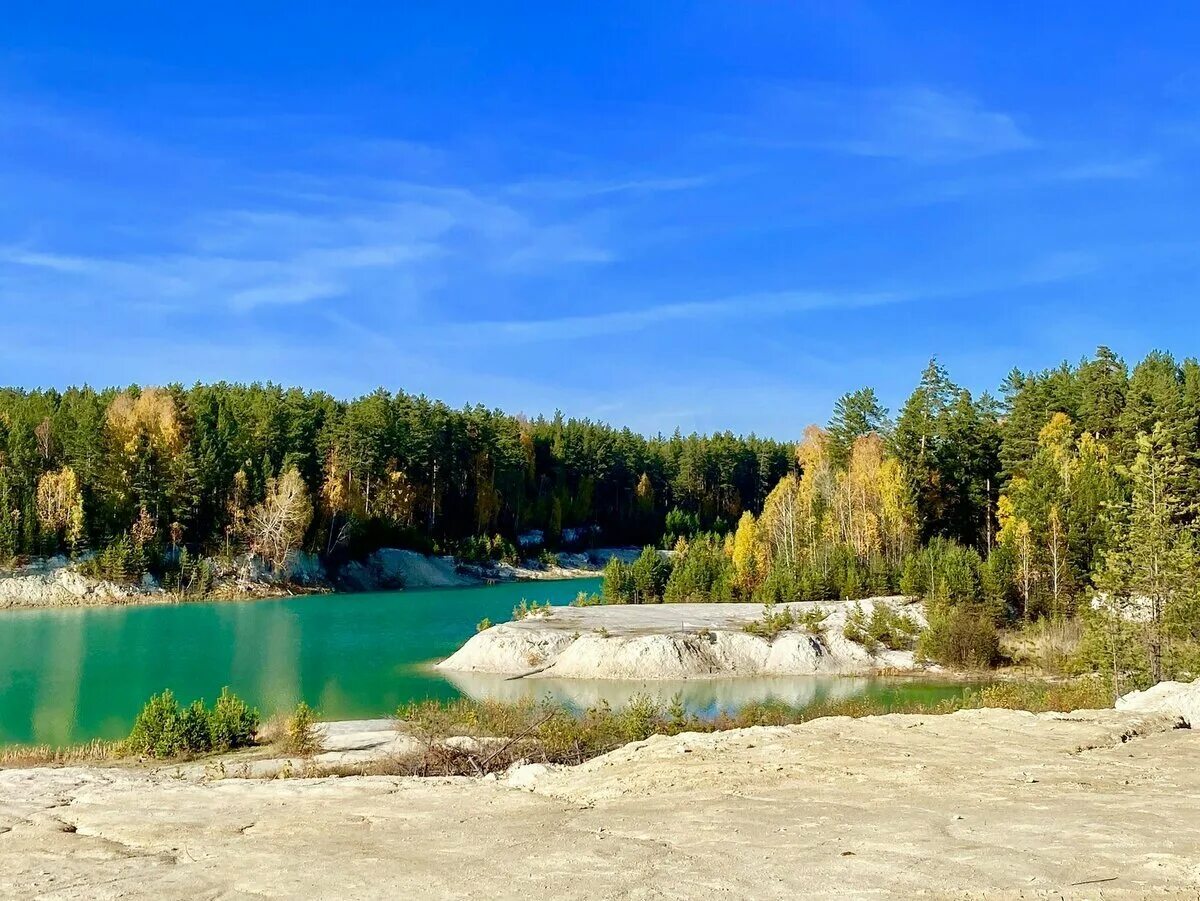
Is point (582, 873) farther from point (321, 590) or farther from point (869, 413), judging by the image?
point (321, 590)

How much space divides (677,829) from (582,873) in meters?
2.01

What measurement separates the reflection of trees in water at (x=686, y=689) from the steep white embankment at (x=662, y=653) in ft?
2.65

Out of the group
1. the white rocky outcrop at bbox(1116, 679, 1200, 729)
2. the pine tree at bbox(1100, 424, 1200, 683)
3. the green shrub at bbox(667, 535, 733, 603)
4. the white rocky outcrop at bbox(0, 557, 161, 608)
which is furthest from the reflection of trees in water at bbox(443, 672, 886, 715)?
the white rocky outcrop at bbox(0, 557, 161, 608)

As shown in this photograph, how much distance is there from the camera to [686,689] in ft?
130

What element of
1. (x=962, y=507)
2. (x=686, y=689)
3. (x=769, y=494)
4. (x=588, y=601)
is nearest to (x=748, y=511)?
(x=769, y=494)

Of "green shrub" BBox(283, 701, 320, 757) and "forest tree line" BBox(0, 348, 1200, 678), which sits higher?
"forest tree line" BBox(0, 348, 1200, 678)

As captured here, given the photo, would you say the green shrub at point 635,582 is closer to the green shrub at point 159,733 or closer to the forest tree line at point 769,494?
the forest tree line at point 769,494

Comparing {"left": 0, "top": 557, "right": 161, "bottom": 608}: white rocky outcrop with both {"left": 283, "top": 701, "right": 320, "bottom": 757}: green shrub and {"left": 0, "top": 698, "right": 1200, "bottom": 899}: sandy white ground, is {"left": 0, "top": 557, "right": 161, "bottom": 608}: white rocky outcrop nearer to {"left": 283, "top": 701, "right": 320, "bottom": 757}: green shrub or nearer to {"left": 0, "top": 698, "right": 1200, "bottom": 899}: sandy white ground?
{"left": 283, "top": 701, "right": 320, "bottom": 757}: green shrub

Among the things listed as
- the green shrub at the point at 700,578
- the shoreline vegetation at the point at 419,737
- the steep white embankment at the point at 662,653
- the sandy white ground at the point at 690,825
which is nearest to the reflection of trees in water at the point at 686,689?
the steep white embankment at the point at 662,653

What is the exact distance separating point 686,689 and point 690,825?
28.7 meters

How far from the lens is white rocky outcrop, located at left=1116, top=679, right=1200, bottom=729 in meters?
18.9

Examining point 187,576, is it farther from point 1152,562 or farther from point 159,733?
point 1152,562

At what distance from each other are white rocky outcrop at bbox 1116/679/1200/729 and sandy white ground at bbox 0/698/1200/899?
156 cm

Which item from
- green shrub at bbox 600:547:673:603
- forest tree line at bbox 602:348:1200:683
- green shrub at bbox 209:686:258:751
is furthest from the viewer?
green shrub at bbox 600:547:673:603
